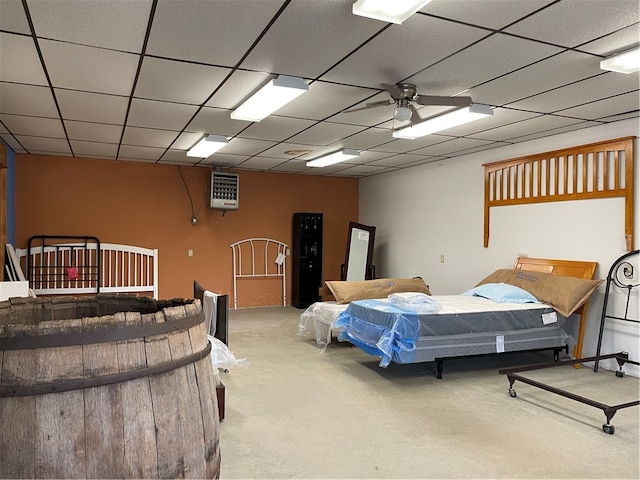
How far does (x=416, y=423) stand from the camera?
124 inches

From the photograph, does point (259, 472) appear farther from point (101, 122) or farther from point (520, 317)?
point (101, 122)

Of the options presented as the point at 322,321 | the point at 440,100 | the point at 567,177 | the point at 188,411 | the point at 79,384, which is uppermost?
the point at 440,100

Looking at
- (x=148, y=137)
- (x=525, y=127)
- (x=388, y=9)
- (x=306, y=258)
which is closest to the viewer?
(x=388, y=9)

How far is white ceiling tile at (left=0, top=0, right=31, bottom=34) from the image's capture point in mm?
2285

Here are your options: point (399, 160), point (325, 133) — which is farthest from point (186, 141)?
point (399, 160)

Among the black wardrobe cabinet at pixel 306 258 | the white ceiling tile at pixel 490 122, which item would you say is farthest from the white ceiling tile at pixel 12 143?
the white ceiling tile at pixel 490 122

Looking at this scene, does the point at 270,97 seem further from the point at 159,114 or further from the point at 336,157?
the point at 336,157

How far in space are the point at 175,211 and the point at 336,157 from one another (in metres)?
2.91

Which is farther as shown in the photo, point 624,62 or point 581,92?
point 581,92

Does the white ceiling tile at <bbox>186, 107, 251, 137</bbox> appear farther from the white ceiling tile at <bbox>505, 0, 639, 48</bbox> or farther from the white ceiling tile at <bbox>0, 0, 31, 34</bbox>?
the white ceiling tile at <bbox>505, 0, 639, 48</bbox>

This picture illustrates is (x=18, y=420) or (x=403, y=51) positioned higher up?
(x=403, y=51)

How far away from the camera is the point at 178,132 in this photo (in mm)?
5145

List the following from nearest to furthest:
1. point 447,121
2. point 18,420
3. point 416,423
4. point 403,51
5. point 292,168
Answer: point 18,420, point 403,51, point 416,423, point 447,121, point 292,168

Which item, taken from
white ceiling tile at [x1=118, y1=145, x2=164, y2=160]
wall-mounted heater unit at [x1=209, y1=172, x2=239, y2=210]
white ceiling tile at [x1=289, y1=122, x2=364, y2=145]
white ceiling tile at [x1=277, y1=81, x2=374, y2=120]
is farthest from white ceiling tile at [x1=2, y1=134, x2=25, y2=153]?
white ceiling tile at [x1=277, y1=81, x2=374, y2=120]
